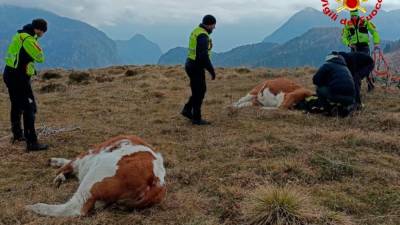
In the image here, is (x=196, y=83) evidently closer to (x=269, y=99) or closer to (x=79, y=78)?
(x=269, y=99)

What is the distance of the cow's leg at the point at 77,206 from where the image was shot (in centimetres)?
480

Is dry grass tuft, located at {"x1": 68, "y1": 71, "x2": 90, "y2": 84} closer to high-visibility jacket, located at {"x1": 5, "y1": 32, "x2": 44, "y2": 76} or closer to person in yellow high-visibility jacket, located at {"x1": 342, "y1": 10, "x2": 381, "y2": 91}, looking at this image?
person in yellow high-visibility jacket, located at {"x1": 342, "y1": 10, "x2": 381, "y2": 91}

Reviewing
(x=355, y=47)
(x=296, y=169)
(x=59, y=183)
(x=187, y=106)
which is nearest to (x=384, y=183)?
(x=296, y=169)

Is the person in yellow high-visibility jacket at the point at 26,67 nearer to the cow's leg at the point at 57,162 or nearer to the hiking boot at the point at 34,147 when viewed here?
the hiking boot at the point at 34,147

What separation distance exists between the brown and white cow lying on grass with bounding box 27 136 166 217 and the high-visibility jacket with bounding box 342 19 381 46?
805cm

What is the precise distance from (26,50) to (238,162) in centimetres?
359

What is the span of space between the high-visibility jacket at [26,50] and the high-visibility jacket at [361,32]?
7.55 metres

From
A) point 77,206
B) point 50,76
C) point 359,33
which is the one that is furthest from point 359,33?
point 50,76

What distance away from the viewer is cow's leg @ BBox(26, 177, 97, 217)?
480cm

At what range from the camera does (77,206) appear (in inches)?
190

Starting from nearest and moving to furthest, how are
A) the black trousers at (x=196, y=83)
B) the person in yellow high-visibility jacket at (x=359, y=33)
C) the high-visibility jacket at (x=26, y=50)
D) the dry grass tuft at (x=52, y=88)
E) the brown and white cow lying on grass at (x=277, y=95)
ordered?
1. the high-visibility jacket at (x=26, y=50)
2. the black trousers at (x=196, y=83)
3. the brown and white cow lying on grass at (x=277, y=95)
4. the person in yellow high-visibility jacket at (x=359, y=33)
5. the dry grass tuft at (x=52, y=88)

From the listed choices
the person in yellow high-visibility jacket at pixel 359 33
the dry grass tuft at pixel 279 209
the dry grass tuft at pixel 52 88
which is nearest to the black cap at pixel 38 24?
the dry grass tuft at pixel 279 209

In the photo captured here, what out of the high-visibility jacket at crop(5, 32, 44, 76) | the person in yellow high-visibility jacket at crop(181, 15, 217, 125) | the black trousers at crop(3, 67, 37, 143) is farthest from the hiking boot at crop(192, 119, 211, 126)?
the high-visibility jacket at crop(5, 32, 44, 76)

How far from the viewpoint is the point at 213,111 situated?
11.3m
